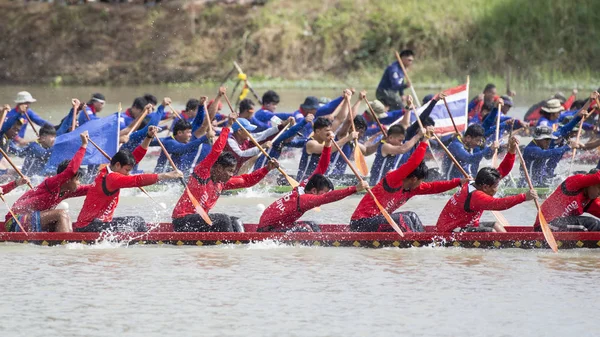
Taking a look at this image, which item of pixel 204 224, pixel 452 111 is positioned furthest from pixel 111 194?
pixel 452 111

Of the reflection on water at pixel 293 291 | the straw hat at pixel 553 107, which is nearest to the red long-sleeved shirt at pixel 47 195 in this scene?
the reflection on water at pixel 293 291

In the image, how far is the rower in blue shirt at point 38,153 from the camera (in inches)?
586

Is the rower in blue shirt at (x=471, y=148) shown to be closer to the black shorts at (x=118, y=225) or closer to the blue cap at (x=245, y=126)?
the blue cap at (x=245, y=126)

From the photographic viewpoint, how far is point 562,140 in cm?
1430

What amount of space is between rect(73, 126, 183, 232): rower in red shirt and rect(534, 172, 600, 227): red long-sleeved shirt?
3.20 meters

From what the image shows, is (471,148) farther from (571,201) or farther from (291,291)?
(291,291)

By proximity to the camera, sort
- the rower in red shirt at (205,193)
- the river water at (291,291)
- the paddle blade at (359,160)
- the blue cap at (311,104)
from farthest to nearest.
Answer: the blue cap at (311,104), the paddle blade at (359,160), the rower in red shirt at (205,193), the river water at (291,291)

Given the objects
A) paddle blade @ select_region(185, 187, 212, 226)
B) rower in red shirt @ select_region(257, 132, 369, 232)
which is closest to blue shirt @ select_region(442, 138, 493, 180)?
rower in red shirt @ select_region(257, 132, 369, 232)

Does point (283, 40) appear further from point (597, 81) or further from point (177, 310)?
point (177, 310)

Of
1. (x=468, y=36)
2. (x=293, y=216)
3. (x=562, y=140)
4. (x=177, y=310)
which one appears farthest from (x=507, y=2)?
(x=177, y=310)

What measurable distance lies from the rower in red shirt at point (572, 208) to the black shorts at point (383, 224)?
3.52ft

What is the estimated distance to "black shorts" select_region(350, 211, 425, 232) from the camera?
34.9 feet

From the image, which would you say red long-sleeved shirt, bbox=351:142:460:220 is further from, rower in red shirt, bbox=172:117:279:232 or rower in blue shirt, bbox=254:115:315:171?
rower in blue shirt, bbox=254:115:315:171

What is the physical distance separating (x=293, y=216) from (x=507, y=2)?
2191 centimetres
